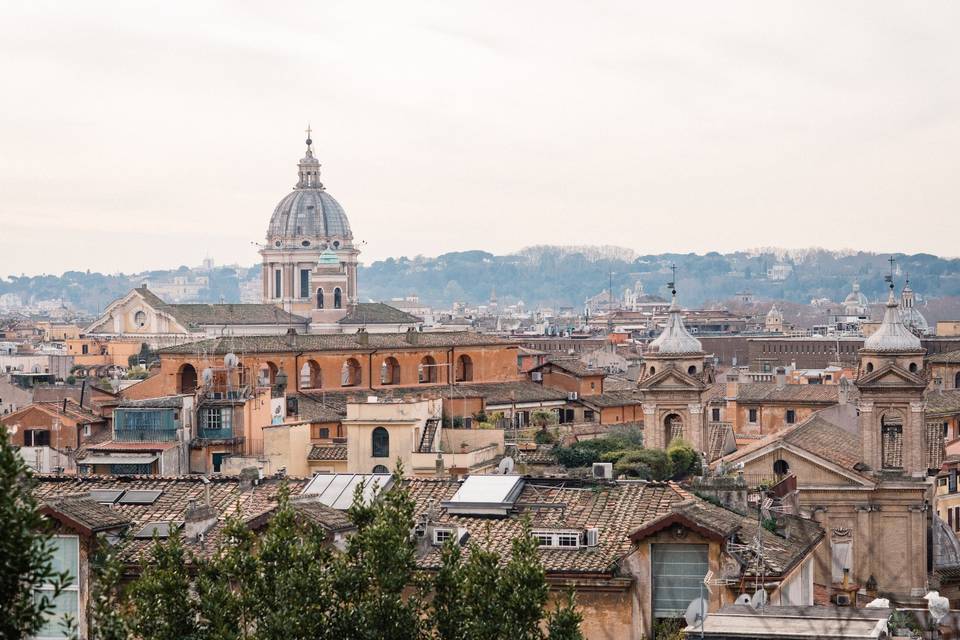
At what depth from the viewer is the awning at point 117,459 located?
27.9 meters

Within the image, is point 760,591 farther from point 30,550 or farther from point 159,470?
point 159,470

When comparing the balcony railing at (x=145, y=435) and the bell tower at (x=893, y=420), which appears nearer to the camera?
the balcony railing at (x=145, y=435)

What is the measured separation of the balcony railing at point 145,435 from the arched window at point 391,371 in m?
21.8

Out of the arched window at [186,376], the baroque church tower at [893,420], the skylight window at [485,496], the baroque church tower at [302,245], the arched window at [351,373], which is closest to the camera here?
the skylight window at [485,496]

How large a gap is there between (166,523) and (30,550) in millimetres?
6816

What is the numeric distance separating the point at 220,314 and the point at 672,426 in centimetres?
4673

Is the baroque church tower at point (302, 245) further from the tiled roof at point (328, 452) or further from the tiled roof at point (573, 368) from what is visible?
the tiled roof at point (328, 452)

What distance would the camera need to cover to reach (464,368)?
54.0 meters

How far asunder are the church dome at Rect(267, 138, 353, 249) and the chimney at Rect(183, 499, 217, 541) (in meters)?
91.3

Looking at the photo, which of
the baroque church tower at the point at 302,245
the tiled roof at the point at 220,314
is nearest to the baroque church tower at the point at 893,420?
the tiled roof at the point at 220,314

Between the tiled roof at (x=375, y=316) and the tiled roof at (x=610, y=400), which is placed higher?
the tiled roof at (x=375, y=316)

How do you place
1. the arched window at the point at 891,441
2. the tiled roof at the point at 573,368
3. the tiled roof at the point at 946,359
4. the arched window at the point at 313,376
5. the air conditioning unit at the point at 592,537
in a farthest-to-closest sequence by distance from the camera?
the tiled roof at the point at 573,368, the tiled roof at the point at 946,359, the arched window at the point at 313,376, the arched window at the point at 891,441, the air conditioning unit at the point at 592,537

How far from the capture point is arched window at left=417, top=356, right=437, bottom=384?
173ft

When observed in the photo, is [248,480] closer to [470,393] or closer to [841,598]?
[841,598]
